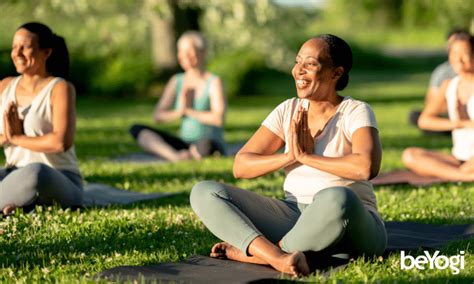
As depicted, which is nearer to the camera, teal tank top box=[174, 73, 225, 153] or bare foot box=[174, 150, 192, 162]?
teal tank top box=[174, 73, 225, 153]

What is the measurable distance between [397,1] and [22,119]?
47363 mm

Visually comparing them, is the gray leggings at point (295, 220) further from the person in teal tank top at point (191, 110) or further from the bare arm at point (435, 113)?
the person in teal tank top at point (191, 110)

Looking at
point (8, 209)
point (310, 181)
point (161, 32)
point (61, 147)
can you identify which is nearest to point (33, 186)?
point (8, 209)

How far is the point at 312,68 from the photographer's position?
591 cm

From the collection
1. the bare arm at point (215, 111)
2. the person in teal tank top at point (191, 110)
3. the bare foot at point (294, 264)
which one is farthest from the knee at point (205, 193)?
the bare arm at point (215, 111)

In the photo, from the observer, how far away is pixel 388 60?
154 ft

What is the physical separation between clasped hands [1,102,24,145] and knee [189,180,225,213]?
7.96 feet

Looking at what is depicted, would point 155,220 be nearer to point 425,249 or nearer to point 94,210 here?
point 94,210

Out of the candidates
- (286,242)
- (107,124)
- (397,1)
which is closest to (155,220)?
(286,242)

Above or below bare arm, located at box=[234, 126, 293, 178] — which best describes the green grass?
below

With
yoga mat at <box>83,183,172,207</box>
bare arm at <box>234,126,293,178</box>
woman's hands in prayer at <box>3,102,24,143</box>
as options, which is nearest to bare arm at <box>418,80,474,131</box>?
yoga mat at <box>83,183,172,207</box>

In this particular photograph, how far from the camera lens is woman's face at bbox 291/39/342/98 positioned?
19.4ft

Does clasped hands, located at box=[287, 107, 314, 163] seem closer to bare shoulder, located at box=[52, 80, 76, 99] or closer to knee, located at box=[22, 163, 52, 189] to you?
knee, located at box=[22, 163, 52, 189]

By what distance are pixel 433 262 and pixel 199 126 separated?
681 cm
